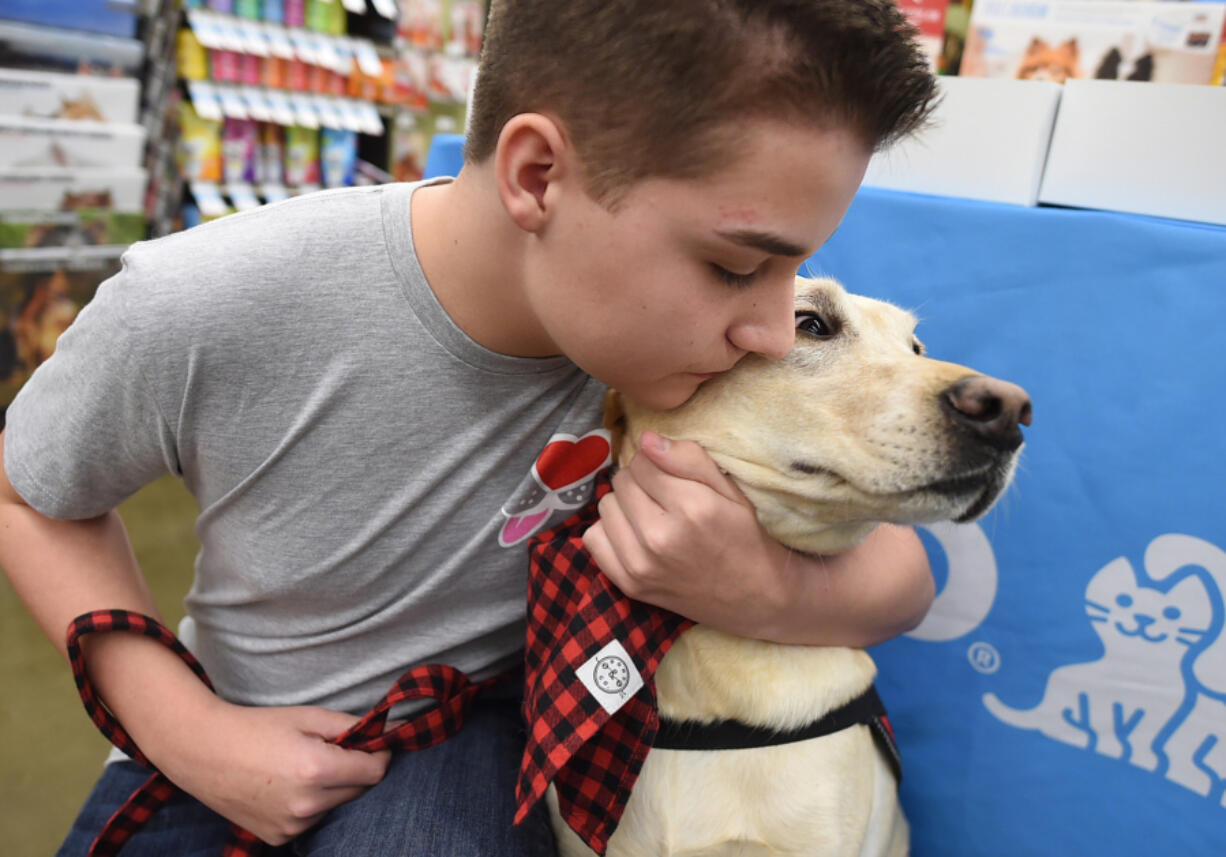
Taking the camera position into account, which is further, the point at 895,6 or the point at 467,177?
the point at 467,177

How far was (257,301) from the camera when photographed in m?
0.90

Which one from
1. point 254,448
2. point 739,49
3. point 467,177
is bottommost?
point 254,448

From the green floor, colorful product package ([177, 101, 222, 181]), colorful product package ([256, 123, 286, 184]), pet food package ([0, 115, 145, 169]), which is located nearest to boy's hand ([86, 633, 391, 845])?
the green floor

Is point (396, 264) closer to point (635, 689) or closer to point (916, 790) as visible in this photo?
point (635, 689)

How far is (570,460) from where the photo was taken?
1051mm

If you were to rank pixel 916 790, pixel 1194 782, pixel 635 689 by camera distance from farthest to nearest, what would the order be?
pixel 916 790
pixel 1194 782
pixel 635 689

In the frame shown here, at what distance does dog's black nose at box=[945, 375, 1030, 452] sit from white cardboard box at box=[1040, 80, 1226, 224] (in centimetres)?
54

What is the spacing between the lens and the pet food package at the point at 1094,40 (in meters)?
1.22

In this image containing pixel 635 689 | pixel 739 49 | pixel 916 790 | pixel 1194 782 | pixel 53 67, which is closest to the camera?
pixel 739 49

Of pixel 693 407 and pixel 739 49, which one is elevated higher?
pixel 739 49

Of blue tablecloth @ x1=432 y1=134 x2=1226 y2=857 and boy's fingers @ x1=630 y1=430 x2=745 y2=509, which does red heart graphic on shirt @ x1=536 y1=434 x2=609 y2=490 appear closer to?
boy's fingers @ x1=630 y1=430 x2=745 y2=509

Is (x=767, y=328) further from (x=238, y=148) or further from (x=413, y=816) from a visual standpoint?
(x=238, y=148)

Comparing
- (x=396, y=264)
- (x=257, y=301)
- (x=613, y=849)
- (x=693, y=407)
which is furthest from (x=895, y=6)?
(x=613, y=849)

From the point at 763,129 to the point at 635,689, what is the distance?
1.80ft
